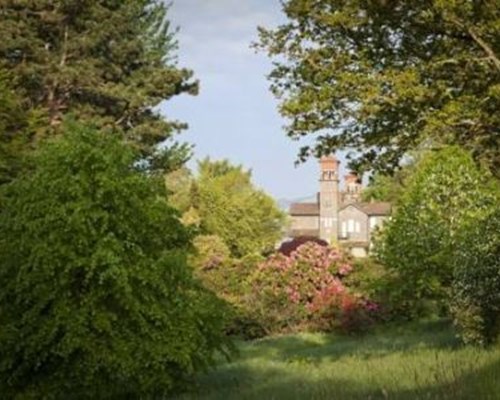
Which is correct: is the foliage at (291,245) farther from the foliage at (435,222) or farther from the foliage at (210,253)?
the foliage at (435,222)

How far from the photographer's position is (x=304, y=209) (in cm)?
11869

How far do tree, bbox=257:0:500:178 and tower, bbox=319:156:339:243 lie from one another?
93695 mm

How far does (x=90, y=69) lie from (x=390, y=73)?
85.4 ft

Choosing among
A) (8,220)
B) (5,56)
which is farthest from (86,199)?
(5,56)

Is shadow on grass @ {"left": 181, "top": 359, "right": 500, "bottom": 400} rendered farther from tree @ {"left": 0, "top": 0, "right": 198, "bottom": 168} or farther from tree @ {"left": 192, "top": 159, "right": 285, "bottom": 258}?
tree @ {"left": 192, "top": 159, "right": 285, "bottom": 258}

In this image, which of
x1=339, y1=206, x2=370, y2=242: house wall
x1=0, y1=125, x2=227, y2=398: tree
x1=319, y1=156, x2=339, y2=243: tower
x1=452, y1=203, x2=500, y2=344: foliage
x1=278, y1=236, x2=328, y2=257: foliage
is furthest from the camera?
x1=339, y1=206, x2=370, y2=242: house wall

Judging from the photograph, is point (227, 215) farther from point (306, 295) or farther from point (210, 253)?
point (306, 295)

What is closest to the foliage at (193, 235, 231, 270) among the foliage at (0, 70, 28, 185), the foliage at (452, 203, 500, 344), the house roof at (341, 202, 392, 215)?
the foliage at (0, 70, 28, 185)

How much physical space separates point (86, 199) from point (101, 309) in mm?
1470

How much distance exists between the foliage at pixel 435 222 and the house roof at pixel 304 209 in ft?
296

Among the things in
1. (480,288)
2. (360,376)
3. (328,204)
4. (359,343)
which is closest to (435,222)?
(359,343)

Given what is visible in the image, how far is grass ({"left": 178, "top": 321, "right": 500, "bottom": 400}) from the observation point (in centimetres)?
725

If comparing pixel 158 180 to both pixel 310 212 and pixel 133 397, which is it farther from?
pixel 310 212

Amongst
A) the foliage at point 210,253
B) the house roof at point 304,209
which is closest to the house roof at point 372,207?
the house roof at point 304,209
